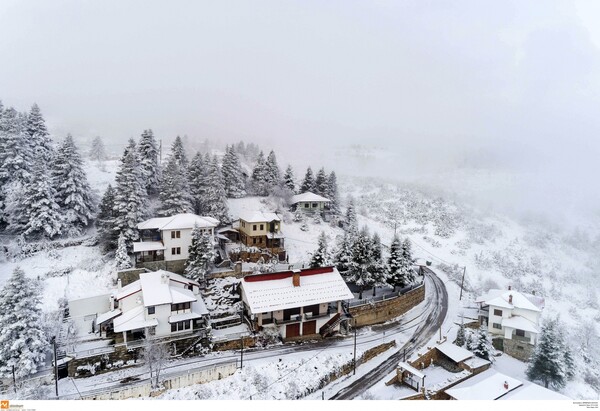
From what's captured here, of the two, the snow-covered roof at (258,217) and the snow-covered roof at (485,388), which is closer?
the snow-covered roof at (485,388)

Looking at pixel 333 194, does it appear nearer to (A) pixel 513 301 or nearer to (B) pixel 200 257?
(B) pixel 200 257

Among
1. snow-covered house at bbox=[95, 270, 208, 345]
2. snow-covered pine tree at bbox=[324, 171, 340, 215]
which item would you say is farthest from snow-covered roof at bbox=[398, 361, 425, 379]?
snow-covered pine tree at bbox=[324, 171, 340, 215]

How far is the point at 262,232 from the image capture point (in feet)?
58.0

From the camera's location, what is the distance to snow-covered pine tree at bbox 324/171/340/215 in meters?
23.1

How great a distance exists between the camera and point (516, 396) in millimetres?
8773

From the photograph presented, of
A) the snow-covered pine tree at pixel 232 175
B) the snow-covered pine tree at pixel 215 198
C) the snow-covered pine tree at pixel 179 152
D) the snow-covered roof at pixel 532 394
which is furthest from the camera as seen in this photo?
the snow-covered pine tree at pixel 232 175

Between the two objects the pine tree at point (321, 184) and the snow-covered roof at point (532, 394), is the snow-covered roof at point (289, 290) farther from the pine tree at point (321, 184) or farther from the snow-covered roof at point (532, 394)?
the pine tree at point (321, 184)

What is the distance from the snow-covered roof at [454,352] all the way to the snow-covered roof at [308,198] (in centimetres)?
1092

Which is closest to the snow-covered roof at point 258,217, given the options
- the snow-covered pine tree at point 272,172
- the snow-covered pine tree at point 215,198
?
the snow-covered pine tree at point 215,198

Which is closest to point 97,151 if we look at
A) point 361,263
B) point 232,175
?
point 232,175

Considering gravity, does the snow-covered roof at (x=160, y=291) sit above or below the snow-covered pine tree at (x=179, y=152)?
below

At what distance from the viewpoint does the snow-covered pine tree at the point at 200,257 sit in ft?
47.9

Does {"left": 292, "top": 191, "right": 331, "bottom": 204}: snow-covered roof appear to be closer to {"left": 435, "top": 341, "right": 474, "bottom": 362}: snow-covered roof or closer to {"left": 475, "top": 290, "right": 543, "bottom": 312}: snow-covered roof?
{"left": 475, "top": 290, "right": 543, "bottom": 312}: snow-covered roof

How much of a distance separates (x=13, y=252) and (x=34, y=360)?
5046 mm
